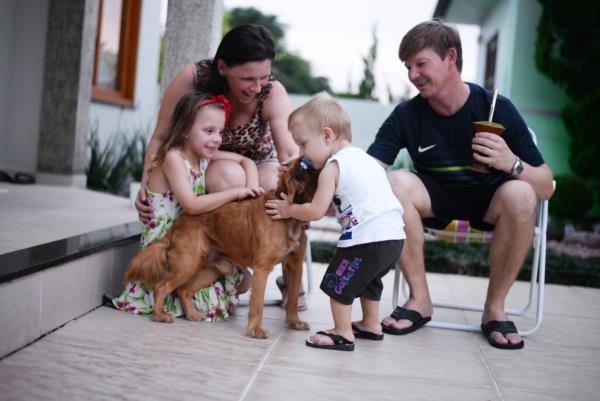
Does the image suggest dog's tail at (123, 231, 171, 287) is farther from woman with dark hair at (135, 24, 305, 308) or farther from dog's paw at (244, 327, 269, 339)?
dog's paw at (244, 327, 269, 339)

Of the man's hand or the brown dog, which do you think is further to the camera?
the man's hand

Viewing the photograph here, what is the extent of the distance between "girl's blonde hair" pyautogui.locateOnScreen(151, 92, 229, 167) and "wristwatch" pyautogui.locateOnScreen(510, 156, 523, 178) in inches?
52.1

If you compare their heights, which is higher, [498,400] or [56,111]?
[56,111]

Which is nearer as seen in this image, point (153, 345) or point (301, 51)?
point (153, 345)

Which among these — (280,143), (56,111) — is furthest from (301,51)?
(280,143)

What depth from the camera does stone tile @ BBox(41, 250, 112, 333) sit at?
246 centimetres

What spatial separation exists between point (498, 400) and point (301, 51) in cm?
3531

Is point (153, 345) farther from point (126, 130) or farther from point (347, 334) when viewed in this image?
point (126, 130)

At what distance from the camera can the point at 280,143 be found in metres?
3.29

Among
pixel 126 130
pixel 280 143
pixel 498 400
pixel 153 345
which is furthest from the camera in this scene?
pixel 126 130

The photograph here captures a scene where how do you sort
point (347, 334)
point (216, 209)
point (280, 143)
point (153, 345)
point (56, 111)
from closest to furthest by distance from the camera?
point (153, 345)
point (347, 334)
point (216, 209)
point (280, 143)
point (56, 111)

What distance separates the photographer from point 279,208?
2699mm

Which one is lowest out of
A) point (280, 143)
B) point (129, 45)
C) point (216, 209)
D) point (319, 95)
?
point (216, 209)

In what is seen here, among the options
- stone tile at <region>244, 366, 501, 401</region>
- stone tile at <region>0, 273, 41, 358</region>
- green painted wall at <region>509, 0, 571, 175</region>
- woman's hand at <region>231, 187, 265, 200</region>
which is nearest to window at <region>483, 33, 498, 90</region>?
green painted wall at <region>509, 0, 571, 175</region>
